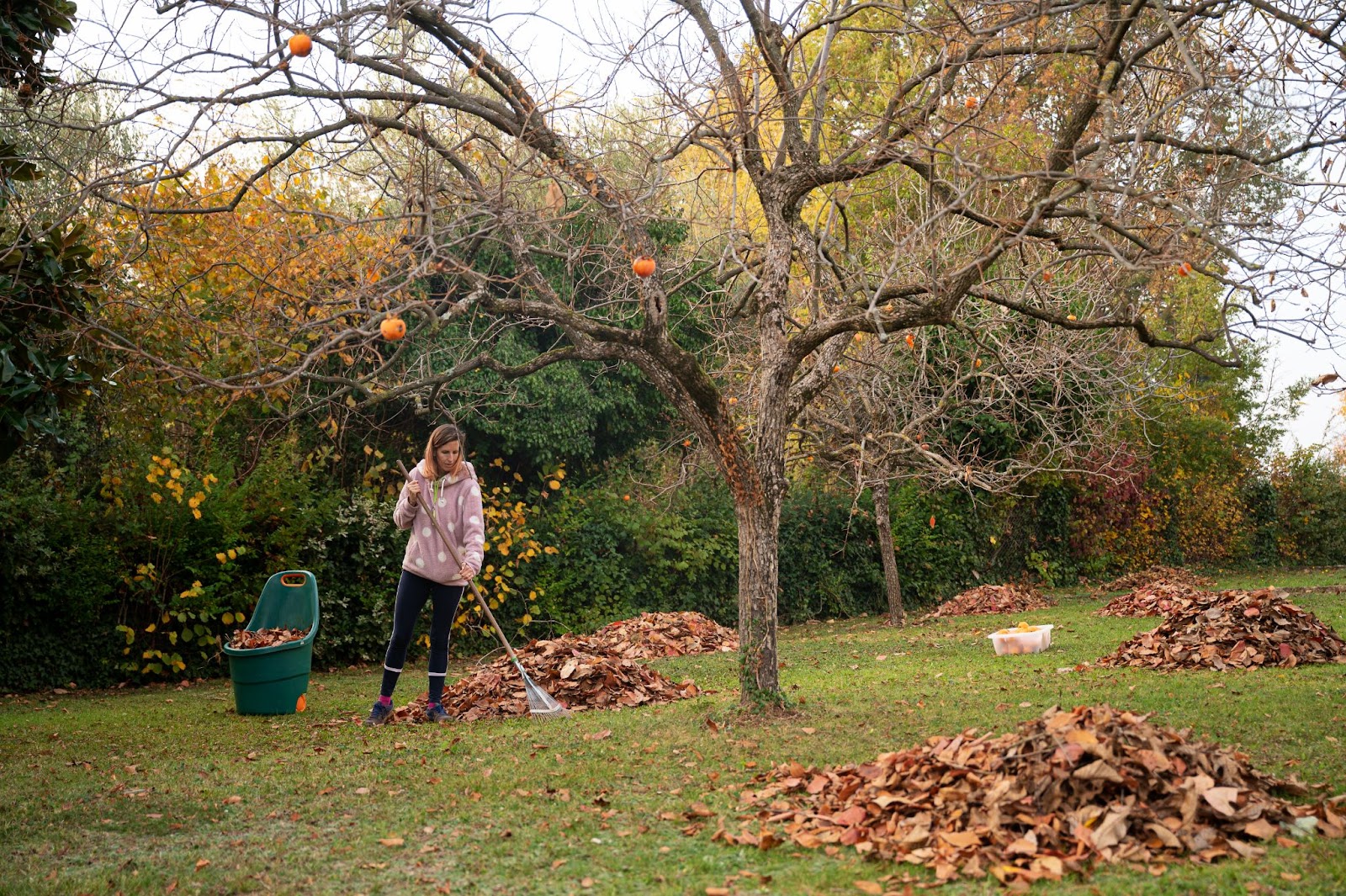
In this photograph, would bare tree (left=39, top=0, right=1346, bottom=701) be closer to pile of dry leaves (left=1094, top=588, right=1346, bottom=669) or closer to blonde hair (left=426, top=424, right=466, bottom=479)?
blonde hair (left=426, top=424, right=466, bottom=479)

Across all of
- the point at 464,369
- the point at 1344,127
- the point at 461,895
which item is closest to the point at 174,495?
the point at 464,369

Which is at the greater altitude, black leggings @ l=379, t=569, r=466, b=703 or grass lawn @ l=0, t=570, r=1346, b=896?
black leggings @ l=379, t=569, r=466, b=703

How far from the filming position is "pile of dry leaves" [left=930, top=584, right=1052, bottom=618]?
45.3 feet

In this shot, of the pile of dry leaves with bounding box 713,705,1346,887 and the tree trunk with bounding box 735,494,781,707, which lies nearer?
the pile of dry leaves with bounding box 713,705,1346,887

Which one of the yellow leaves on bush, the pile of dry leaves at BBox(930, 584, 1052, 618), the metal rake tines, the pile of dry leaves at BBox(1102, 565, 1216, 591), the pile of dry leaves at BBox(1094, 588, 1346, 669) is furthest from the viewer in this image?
the pile of dry leaves at BBox(1102, 565, 1216, 591)

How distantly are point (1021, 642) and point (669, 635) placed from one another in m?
3.73

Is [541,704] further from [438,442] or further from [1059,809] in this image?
[1059,809]

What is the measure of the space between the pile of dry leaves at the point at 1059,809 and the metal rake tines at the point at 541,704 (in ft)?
9.43

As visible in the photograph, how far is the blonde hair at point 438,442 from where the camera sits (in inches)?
259

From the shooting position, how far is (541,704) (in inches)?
269

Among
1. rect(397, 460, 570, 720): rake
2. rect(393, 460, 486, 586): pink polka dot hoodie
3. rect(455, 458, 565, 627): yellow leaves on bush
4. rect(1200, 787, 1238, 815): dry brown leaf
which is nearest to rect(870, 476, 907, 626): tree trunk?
rect(455, 458, 565, 627): yellow leaves on bush

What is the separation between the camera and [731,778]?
4.78 meters

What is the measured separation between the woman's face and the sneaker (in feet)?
5.11

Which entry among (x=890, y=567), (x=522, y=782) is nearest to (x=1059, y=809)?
(x=522, y=782)
